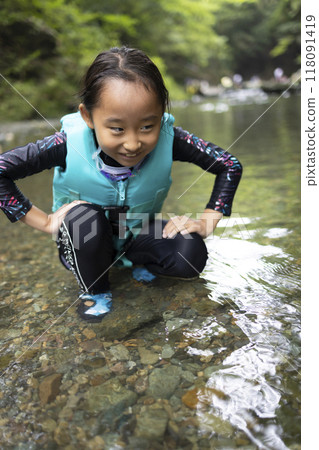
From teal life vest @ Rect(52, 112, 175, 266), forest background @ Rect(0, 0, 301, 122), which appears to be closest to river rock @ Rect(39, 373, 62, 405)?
teal life vest @ Rect(52, 112, 175, 266)

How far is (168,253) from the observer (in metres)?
1.72

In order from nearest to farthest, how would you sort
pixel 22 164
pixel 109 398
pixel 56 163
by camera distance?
pixel 109 398 < pixel 22 164 < pixel 56 163

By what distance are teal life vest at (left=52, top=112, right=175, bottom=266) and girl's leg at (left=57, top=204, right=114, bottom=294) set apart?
3.7 inches

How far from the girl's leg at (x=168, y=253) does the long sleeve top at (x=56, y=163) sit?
0.20 meters

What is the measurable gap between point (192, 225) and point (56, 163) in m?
0.62

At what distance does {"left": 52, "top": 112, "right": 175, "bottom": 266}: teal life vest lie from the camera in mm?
1602

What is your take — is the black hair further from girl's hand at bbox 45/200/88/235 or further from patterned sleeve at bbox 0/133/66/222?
girl's hand at bbox 45/200/88/235

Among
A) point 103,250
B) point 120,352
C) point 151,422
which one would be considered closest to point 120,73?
point 103,250

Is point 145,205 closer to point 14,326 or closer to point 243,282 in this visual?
point 243,282

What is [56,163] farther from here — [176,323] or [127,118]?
[176,323]

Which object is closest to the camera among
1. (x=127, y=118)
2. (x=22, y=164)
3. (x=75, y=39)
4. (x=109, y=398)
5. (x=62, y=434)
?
(x=62, y=434)

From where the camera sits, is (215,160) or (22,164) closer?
(22,164)
